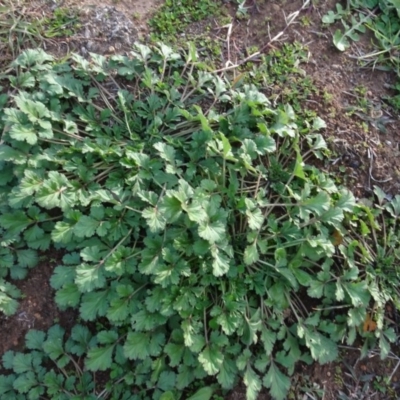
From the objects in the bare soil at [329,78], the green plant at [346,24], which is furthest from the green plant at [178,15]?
the green plant at [346,24]

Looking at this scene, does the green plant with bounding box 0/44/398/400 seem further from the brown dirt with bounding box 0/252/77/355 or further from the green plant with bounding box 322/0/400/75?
the green plant with bounding box 322/0/400/75

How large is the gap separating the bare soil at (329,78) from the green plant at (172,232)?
182 millimetres

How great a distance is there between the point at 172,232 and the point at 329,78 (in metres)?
1.63

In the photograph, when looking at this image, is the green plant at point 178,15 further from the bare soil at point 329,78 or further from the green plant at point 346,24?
the green plant at point 346,24

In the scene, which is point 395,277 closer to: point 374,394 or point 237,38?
point 374,394

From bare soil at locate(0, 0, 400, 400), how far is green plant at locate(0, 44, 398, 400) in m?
0.18

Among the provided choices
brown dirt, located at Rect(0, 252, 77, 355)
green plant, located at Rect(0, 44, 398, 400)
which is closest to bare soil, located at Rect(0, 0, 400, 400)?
brown dirt, located at Rect(0, 252, 77, 355)

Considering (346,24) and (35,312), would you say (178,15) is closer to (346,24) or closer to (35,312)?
(346,24)

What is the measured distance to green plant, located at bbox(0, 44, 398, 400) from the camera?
2934 mm

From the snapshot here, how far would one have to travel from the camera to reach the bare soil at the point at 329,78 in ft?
10.7

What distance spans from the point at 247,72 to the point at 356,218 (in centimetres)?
121

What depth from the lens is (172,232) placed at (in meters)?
3.03

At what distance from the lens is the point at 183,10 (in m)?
3.81

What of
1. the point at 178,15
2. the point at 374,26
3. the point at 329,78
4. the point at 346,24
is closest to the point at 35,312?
the point at 178,15
